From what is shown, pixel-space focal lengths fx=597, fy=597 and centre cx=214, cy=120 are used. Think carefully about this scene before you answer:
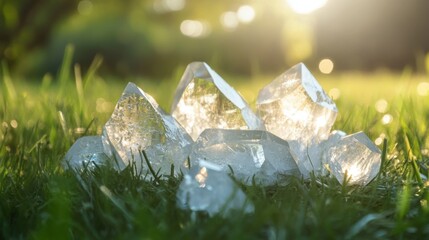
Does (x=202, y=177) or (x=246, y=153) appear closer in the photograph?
(x=202, y=177)

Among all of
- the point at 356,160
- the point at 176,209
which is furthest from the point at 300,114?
the point at 176,209

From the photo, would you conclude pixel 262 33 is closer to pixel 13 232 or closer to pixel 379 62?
pixel 379 62

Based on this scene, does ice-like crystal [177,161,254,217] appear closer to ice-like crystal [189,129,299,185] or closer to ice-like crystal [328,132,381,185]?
ice-like crystal [189,129,299,185]

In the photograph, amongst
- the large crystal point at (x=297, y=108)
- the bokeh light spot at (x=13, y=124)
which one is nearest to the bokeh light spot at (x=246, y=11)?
the bokeh light spot at (x=13, y=124)

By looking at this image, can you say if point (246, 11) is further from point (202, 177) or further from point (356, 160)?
point (202, 177)

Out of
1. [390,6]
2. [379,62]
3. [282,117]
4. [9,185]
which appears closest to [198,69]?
[282,117]

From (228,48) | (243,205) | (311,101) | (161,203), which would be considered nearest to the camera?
(243,205)

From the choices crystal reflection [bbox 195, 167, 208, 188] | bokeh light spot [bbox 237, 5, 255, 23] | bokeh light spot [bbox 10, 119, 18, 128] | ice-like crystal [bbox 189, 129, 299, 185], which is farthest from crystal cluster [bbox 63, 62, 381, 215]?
bokeh light spot [bbox 237, 5, 255, 23]
